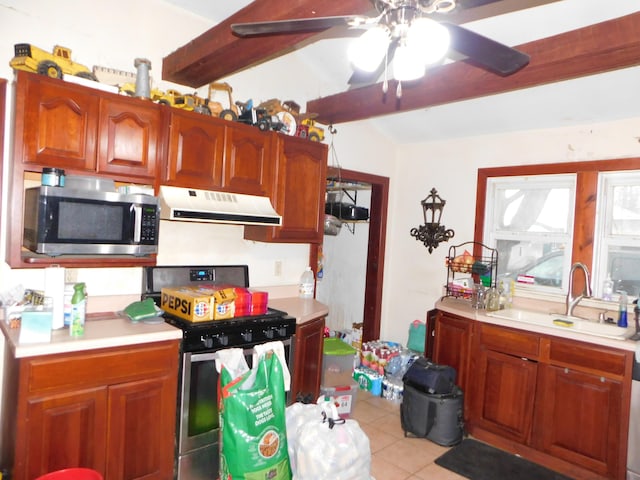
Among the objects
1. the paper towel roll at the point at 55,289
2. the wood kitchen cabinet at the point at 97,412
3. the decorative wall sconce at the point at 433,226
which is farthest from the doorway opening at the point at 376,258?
the paper towel roll at the point at 55,289

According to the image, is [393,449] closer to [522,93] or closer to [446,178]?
[446,178]

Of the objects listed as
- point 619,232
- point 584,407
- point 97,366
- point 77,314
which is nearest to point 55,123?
point 77,314

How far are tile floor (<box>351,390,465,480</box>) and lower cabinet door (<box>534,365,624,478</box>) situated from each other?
668 millimetres

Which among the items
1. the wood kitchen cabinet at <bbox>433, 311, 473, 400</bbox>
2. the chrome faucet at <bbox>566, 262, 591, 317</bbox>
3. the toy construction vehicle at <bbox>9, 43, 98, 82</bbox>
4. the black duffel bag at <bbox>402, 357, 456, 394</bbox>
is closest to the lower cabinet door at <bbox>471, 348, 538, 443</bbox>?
the wood kitchen cabinet at <bbox>433, 311, 473, 400</bbox>

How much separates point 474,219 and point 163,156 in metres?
2.59

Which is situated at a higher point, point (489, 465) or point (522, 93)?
point (522, 93)

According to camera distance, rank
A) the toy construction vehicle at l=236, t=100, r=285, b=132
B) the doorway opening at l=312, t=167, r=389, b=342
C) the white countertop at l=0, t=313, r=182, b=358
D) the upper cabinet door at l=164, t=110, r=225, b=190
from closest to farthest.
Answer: the white countertop at l=0, t=313, r=182, b=358, the upper cabinet door at l=164, t=110, r=225, b=190, the toy construction vehicle at l=236, t=100, r=285, b=132, the doorway opening at l=312, t=167, r=389, b=342

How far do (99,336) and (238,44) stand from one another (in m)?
1.61

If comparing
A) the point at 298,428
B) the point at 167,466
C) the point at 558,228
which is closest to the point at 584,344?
the point at 558,228

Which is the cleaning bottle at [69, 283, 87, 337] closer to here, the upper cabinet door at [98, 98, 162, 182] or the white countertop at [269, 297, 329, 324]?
the upper cabinet door at [98, 98, 162, 182]

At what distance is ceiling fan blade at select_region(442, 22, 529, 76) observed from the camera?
1.41 meters

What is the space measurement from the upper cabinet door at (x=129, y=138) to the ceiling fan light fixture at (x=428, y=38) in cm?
153

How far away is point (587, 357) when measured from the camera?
8.21 feet

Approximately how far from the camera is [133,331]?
81.1 inches
